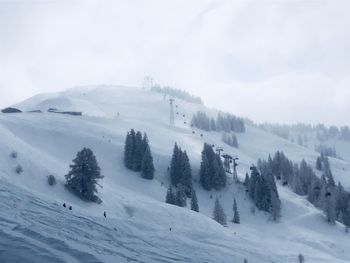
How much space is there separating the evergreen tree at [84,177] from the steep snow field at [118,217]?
1.53 meters

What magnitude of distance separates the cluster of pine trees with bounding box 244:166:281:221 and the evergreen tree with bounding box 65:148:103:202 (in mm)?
41367

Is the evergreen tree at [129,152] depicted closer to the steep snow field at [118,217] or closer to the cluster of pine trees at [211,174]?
the steep snow field at [118,217]

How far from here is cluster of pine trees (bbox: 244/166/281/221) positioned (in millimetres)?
92688

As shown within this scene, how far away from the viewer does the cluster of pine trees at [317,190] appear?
95.7 metres

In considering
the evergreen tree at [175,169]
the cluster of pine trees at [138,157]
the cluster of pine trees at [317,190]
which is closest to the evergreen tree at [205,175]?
the evergreen tree at [175,169]

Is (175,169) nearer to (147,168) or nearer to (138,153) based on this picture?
(147,168)

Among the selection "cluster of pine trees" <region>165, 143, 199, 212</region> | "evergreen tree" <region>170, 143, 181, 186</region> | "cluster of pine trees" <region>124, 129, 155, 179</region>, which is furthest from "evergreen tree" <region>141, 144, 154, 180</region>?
"evergreen tree" <region>170, 143, 181, 186</region>

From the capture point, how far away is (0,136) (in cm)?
7156

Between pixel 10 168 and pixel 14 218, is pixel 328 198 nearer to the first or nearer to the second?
pixel 10 168

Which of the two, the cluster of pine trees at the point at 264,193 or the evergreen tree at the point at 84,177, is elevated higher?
the cluster of pine trees at the point at 264,193

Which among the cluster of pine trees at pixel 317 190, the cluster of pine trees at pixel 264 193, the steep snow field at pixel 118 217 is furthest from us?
the cluster of pine trees at pixel 317 190

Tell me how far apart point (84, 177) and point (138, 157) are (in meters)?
38.2

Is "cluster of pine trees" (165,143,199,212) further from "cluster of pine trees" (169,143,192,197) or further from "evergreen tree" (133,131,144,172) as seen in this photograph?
"evergreen tree" (133,131,144,172)

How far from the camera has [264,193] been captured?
98.6 metres
